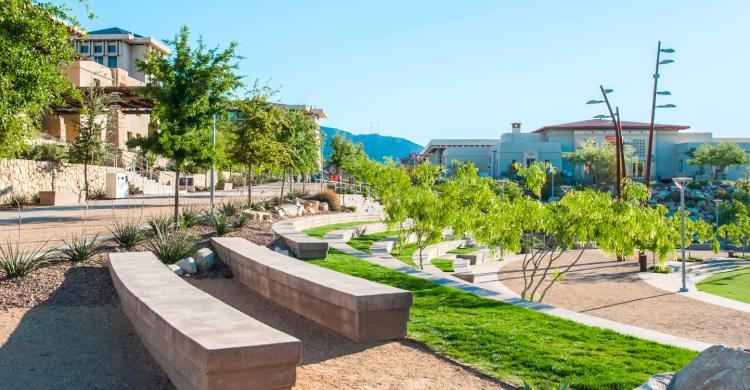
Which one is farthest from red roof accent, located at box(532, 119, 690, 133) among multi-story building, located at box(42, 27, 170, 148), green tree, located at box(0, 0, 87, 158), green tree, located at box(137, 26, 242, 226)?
green tree, located at box(0, 0, 87, 158)

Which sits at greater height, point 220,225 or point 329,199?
point 220,225

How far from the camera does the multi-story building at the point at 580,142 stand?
84.6m

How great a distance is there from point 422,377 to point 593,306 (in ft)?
33.7

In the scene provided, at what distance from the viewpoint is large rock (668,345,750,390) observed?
140 inches

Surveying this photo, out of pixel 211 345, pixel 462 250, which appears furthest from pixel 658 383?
pixel 462 250

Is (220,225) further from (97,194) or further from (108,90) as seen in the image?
(108,90)

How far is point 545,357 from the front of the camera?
19.9ft

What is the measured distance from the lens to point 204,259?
1106 cm

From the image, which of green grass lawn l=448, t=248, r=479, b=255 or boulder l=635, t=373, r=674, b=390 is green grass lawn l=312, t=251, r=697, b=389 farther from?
green grass lawn l=448, t=248, r=479, b=255

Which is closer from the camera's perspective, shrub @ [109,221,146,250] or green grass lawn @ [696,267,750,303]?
shrub @ [109,221,146,250]

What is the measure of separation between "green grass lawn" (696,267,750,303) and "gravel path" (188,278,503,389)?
13906 mm

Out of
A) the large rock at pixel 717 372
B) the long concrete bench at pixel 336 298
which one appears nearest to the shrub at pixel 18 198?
the long concrete bench at pixel 336 298

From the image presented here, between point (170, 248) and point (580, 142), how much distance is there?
84.9 metres

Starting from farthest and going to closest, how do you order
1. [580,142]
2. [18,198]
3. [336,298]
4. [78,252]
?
[580,142], [18,198], [78,252], [336,298]
